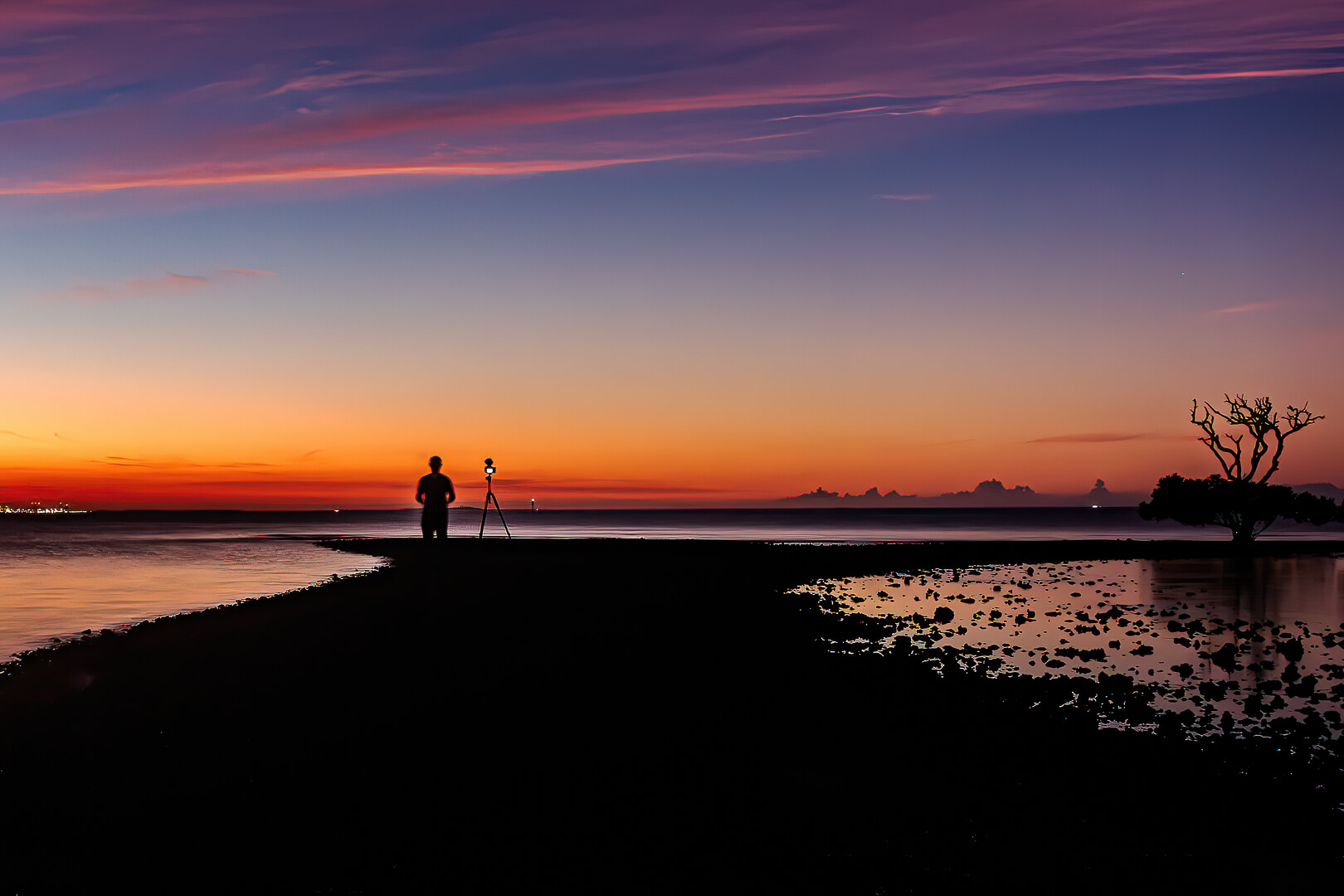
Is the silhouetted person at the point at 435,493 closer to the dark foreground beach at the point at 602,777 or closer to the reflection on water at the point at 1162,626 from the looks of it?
the reflection on water at the point at 1162,626

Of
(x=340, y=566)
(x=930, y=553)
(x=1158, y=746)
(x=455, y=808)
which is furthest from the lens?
(x=930, y=553)

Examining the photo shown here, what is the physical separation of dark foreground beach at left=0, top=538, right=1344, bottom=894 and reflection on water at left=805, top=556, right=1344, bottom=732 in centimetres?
186

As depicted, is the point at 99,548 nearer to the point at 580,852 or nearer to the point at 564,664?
the point at 564,664

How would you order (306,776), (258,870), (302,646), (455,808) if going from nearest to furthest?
(258,870)
(455,808)
(306,776)
(302,646)

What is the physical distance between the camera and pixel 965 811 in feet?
23.3

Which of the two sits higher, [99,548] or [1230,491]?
[1230,491]

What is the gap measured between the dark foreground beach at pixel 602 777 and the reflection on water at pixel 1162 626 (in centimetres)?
186

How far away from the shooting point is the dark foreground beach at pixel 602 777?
5.95m

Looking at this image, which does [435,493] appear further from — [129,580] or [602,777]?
[602,777]

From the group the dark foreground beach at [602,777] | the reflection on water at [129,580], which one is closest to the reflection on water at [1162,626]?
the dark foreground beach at [602,777]

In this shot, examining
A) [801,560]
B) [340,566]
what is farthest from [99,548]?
[801,560]

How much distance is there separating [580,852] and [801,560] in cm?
2919

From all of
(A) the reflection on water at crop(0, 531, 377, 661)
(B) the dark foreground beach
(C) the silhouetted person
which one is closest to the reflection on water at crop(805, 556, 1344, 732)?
(B) the dark foreground beach

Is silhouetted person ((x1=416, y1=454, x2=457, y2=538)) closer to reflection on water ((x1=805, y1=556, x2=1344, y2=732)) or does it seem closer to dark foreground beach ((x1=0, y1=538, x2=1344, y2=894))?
reflection on water ((x1=805, y1=556, x2=1344, y2=732))
